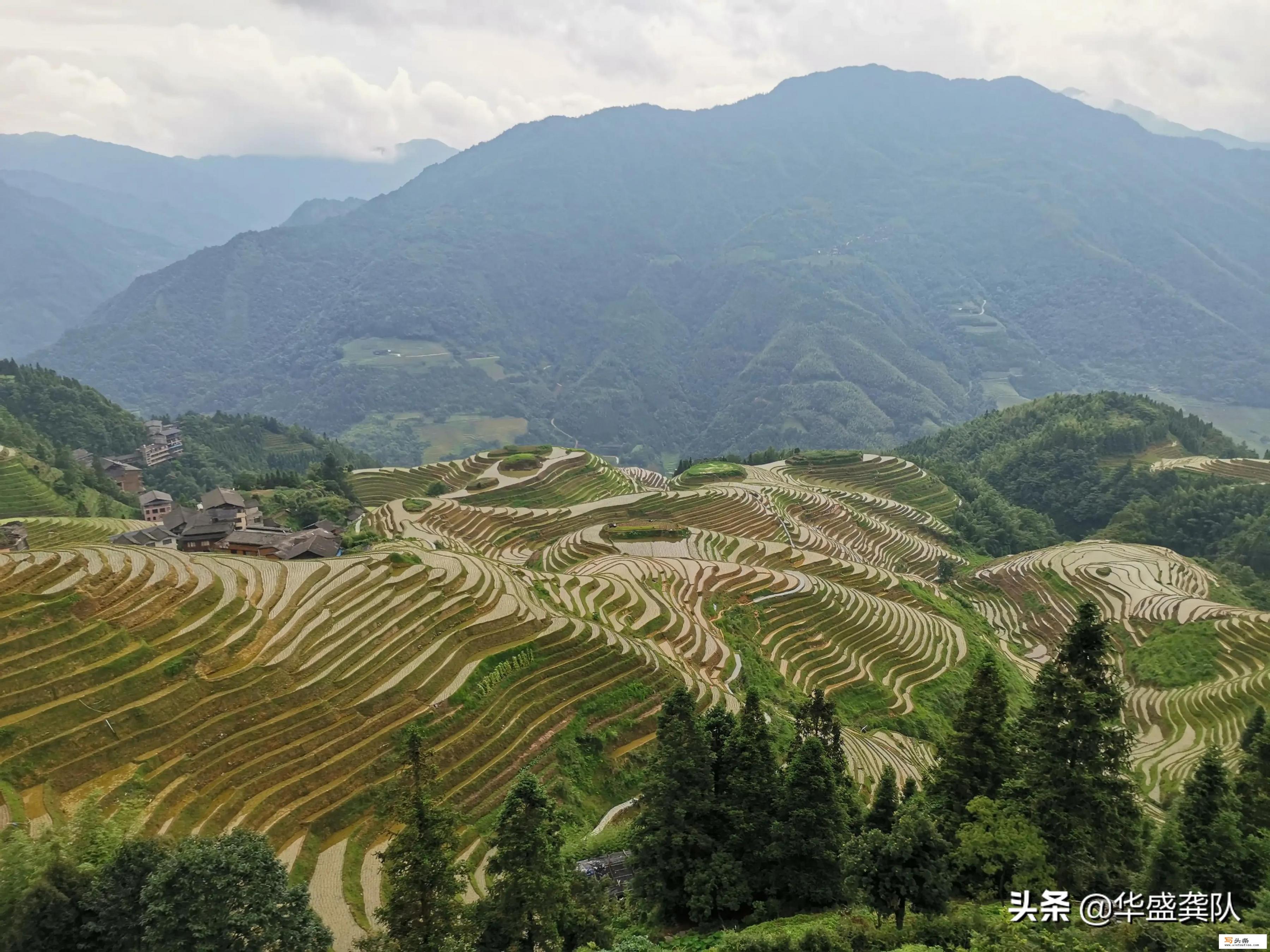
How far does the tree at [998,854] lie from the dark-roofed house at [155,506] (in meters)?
81.9

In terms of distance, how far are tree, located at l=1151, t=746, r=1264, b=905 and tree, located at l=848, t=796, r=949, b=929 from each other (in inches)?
214

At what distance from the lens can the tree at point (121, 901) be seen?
44.7 feet

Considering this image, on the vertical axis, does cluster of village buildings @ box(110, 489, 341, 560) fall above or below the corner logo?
above

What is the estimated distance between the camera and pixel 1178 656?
1935 inches

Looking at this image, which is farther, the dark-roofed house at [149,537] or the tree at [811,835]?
the dark-roofed house at [149,537]

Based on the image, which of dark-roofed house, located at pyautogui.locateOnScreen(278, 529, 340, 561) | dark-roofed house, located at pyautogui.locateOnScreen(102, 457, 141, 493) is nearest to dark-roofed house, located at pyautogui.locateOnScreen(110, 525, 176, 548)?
dark-roofed house, located at pyautogui.locateOnScreen(278, 529, 340, 561)

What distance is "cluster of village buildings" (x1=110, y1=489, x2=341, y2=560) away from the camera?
144 ft

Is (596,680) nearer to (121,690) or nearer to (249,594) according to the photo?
(249,594)

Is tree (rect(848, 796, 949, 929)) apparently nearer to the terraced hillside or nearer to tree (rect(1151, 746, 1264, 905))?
tree (rect(1151, 746, 1264, 905))

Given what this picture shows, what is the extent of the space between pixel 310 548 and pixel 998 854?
3847 centimetres

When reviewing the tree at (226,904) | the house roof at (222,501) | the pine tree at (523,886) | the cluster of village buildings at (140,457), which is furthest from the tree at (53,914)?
the cluster of village buildings at (140,457)

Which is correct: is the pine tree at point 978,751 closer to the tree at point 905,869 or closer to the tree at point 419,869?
→ the tree at point 905,869

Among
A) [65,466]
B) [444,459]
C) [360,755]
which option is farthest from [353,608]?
[444,459]

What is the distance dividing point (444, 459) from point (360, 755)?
155 metres
